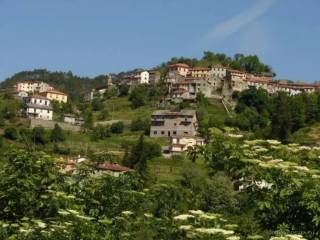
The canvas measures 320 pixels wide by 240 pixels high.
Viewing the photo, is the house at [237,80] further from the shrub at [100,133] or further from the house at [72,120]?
the shrub at [100,133]

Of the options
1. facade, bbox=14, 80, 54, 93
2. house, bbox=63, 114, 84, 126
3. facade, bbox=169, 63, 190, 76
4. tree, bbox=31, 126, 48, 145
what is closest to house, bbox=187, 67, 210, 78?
facade, bbox=169, 63, 190, 76

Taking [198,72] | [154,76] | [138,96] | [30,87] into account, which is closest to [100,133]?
[138,96]

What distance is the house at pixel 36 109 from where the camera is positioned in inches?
4491

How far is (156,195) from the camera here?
37.0 feet

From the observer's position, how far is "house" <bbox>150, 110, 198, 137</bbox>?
101250 mm

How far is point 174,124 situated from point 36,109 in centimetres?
2696

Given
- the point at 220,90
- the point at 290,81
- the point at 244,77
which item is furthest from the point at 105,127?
the point at 290,81

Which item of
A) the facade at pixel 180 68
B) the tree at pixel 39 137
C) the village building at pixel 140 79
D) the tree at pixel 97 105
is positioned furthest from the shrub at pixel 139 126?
the village building at pixel 140 79

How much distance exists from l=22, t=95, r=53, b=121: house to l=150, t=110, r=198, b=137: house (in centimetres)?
2237

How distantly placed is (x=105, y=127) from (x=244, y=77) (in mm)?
44384

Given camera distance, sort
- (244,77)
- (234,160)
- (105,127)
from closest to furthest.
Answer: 1. (234,160)
2. (105,127)
3. (244,77)

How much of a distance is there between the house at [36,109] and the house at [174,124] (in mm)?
22369

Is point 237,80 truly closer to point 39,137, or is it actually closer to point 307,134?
point 307,134

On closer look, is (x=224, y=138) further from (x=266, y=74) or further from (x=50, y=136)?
(x=266, y=74)
